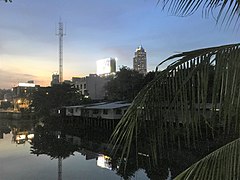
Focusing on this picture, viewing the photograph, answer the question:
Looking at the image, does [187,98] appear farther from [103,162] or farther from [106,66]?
[106,66]

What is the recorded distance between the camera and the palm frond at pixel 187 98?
3.96ft

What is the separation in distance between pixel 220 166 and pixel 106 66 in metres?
81.8

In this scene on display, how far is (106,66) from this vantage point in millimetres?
82562

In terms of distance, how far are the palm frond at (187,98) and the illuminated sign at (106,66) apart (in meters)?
77.9

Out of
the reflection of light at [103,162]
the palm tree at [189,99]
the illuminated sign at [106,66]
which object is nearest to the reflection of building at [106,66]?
the illuminated sign at [106,66]

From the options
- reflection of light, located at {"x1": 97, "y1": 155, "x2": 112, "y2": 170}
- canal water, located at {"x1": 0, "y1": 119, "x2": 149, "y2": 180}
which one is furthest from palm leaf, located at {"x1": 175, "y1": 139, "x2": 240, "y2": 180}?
reflection of light, located at {"x1": 97, "y1": 155, "x2": 112, "y2": 170}

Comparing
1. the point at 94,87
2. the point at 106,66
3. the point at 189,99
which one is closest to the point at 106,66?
the point at 106,66

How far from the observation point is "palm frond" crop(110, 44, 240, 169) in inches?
47.5

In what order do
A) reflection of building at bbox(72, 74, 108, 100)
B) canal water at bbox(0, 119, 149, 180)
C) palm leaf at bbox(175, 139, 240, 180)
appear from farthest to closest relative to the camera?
reflection of building at bbox(72, 74, 108, 100) < canal water at bbox(0, 119, 149, 180) < palm leaf at bbox(175, 139, 240, 180)

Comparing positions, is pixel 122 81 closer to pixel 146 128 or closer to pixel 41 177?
pixel 41 177

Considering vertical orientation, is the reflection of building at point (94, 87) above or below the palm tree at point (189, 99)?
above

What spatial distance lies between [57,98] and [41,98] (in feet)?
10.7

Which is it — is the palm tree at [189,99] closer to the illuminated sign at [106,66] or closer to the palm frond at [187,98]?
the palm frond at [187,98]

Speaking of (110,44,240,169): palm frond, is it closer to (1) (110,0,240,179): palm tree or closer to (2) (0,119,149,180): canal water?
(1) (110,0,240,179): palm tree
